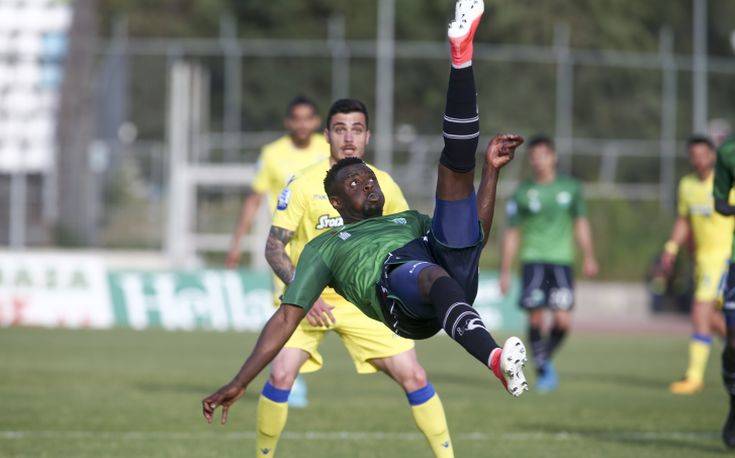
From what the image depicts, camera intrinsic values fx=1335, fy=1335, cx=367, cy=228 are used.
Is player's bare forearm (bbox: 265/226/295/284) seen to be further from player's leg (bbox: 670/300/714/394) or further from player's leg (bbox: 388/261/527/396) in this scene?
player's leg (bbox: 670/300/714/394)

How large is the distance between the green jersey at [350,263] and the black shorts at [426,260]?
6 cm

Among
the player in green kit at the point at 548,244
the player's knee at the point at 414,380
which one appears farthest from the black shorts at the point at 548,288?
the player's knee at the point at 414,380

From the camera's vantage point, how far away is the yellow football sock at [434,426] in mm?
8102

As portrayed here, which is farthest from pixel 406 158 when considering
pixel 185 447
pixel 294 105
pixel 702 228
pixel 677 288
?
pixel 185 447

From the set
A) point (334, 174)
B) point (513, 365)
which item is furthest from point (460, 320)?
point (334, 174)

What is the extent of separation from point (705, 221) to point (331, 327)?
712cm

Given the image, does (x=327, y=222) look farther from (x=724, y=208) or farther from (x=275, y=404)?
(x=724, y=208)

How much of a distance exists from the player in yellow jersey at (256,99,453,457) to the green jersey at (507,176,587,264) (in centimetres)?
604

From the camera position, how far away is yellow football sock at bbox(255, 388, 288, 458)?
27.1 ft

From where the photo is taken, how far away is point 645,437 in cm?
1048

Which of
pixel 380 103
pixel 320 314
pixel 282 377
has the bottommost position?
pixel 282 377

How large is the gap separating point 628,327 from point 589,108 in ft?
25.5

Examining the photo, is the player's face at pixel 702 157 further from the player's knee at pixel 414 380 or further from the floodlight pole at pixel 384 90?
the floodlight pole at pixel 384 90

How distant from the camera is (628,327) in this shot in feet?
86.5
